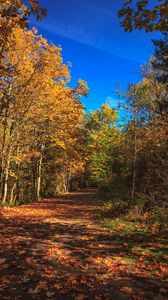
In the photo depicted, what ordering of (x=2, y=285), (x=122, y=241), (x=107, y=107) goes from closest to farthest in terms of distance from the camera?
(x=2, y=285) < (x=122, y=241) < (x=107, y=107)

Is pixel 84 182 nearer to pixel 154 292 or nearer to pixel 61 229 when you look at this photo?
pixel 61 229

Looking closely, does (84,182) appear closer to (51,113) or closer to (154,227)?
(51,113)

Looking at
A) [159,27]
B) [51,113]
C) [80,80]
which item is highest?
[80,80]

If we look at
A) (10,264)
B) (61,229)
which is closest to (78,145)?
(61,229)

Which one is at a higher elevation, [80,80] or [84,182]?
[80,80]

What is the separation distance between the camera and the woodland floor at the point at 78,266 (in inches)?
176

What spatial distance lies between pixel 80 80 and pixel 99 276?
14688 millimetres

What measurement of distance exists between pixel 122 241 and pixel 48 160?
2204 centimetres

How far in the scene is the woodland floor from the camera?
4.46 metres

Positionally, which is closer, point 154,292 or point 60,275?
point 154,292

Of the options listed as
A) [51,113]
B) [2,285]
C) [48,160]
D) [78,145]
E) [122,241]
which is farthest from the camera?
[48,160]

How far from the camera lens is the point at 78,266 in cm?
573

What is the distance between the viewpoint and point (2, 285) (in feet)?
15.2

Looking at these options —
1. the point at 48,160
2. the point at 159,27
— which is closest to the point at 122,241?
the point at 159,27
